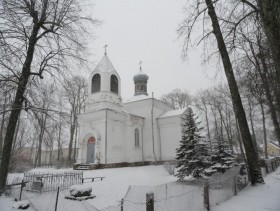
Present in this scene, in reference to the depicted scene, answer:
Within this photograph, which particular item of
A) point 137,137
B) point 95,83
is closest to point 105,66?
point 95,83

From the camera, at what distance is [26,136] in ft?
45.5

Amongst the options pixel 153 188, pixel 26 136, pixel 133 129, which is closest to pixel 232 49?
pixel 153 188

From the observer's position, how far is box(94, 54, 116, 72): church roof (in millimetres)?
23031

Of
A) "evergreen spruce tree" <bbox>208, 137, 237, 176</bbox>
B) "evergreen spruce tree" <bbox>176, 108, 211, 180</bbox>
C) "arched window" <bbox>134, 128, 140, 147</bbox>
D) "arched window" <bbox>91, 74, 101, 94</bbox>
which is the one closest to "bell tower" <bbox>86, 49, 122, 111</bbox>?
"arched window" <bbox>91, 74, 101, 94</bbox>

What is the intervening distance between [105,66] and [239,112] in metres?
16.4

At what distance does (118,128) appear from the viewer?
22.2m

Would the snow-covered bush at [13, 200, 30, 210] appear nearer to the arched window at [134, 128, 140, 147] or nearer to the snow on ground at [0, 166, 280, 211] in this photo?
the snow on ground at [0, 166, 280, 211]

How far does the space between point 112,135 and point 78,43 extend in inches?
482

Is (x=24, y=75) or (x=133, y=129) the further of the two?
(x=133, y=129)

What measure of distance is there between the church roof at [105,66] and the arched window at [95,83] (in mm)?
755

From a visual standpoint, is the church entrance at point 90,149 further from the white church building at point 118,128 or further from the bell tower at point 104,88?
the bell tower at point 104,88

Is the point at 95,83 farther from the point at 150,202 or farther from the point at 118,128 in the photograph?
the point at 150,202

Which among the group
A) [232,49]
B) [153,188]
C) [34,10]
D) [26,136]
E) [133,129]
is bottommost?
[153,188]

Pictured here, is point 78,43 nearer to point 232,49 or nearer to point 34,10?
point 34,10
